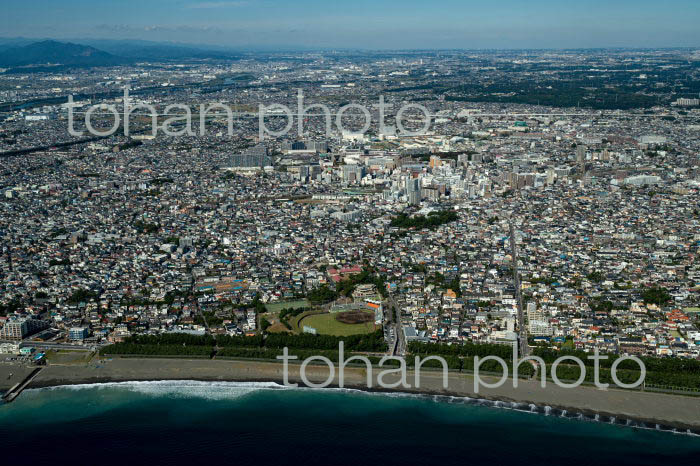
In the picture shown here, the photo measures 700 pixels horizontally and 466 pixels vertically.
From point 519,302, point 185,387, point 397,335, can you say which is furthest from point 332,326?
point 519,302

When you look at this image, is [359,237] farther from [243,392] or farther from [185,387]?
[185,387]

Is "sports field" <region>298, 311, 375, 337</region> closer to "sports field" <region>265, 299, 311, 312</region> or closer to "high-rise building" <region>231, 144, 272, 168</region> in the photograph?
"sports field" <region>265, 299, 311, 312</region>

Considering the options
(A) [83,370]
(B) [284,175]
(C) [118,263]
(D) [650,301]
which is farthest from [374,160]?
(A) [83,370]

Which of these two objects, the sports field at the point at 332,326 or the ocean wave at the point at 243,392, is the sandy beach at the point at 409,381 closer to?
the ocean wave at the point at 243,392

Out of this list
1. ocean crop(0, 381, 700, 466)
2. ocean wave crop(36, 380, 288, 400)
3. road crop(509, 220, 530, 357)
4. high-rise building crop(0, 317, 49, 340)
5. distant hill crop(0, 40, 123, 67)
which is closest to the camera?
ocean crop(0, 381, 700, 466)

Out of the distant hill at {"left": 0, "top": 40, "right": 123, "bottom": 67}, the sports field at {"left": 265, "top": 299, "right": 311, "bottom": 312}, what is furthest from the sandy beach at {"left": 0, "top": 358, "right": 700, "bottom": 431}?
the distant hill at {"left": 0, "top": 40, "right": 123, "bottom": 67}
